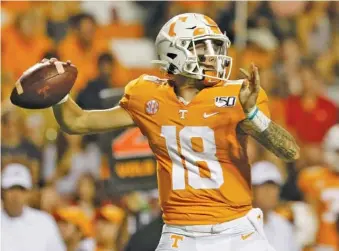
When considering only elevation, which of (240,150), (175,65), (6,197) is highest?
(175,65)

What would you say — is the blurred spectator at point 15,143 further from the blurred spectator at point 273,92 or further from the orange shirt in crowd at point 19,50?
the blurred spectator at point 273,92

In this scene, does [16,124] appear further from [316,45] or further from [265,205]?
[316,45]

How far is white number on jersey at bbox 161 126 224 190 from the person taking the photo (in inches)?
211

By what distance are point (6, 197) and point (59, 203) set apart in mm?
1057

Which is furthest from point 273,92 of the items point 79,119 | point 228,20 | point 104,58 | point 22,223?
point 79,119

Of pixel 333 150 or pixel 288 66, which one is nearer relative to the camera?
pixel 333 150

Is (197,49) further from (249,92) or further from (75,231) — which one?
(75,231)

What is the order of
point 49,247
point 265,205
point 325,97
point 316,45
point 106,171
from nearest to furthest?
point 49,247 → point 265,205 → point 106,171 → point 325,97 → point 316,45

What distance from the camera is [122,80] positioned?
35.3 ft

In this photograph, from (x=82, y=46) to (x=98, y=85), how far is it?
88 cm

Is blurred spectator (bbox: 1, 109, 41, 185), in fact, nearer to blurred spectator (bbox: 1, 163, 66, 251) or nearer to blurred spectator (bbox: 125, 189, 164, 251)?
blurred spectator (bbox: 1, 163, 66, 251)

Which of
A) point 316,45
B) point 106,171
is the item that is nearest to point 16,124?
point 106,171

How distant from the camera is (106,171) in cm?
916

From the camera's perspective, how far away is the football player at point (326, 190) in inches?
328
